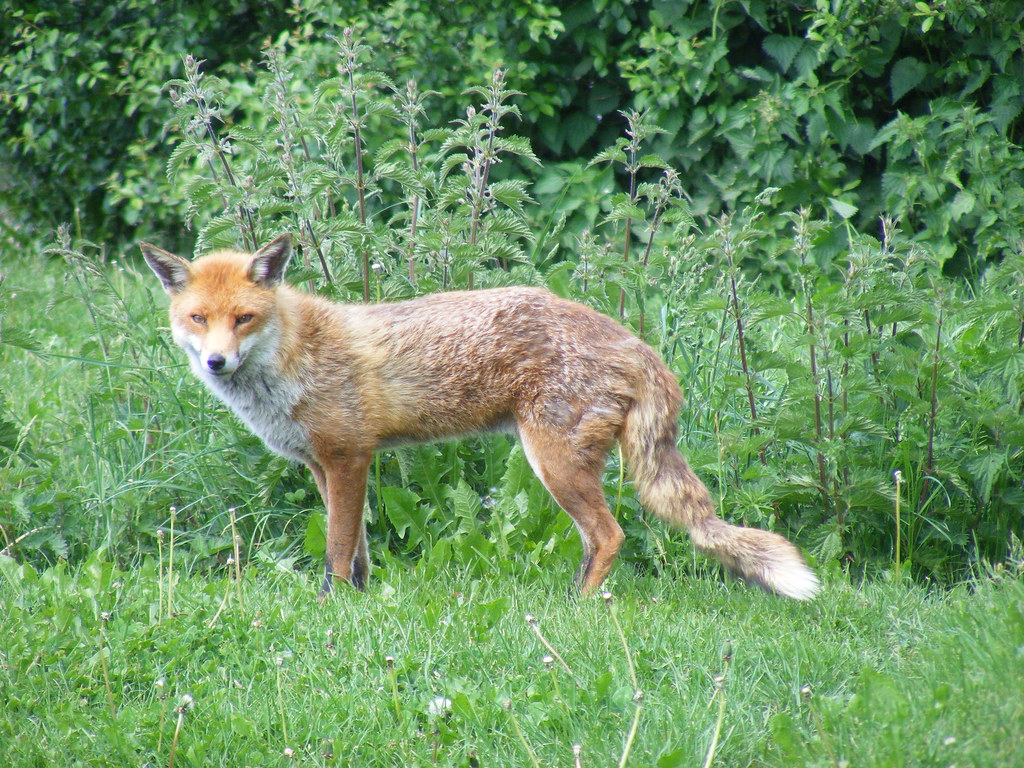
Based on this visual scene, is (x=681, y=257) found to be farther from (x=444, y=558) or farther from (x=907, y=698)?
(x=907, y=698)

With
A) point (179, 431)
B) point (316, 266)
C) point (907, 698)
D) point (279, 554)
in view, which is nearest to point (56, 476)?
point (179, 431)

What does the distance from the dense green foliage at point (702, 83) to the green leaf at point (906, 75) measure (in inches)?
0.5

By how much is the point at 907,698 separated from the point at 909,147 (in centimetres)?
572

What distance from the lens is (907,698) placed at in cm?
276

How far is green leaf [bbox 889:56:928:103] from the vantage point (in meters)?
7.57

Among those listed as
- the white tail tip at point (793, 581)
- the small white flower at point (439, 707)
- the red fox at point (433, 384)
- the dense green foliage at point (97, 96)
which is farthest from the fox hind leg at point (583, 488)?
the dense green foliage at point (97, 96)

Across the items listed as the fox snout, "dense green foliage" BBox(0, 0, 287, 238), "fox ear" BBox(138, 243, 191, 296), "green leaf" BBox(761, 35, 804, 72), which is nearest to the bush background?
"green leaf" BBox(761, 35, 804, 72)

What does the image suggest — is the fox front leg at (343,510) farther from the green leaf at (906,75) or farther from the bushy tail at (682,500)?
the green leaf at (906,75)

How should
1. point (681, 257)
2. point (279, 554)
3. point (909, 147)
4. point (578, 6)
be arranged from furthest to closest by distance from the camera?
point (578, 6) < point (909, 147) < point (681, 257) < point (279, 554)

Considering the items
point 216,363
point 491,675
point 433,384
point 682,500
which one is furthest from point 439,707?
point 216,363

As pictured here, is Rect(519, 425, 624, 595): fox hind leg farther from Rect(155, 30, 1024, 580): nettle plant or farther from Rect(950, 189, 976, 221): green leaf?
Rect(950, 189, 976, 221): green leaf

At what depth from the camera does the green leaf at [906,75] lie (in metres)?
7.57

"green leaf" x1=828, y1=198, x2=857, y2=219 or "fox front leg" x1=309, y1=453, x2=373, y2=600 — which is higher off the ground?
"green leaf" x1=828, y1=198, x2=857, y2=219

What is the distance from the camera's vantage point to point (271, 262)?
432cm
